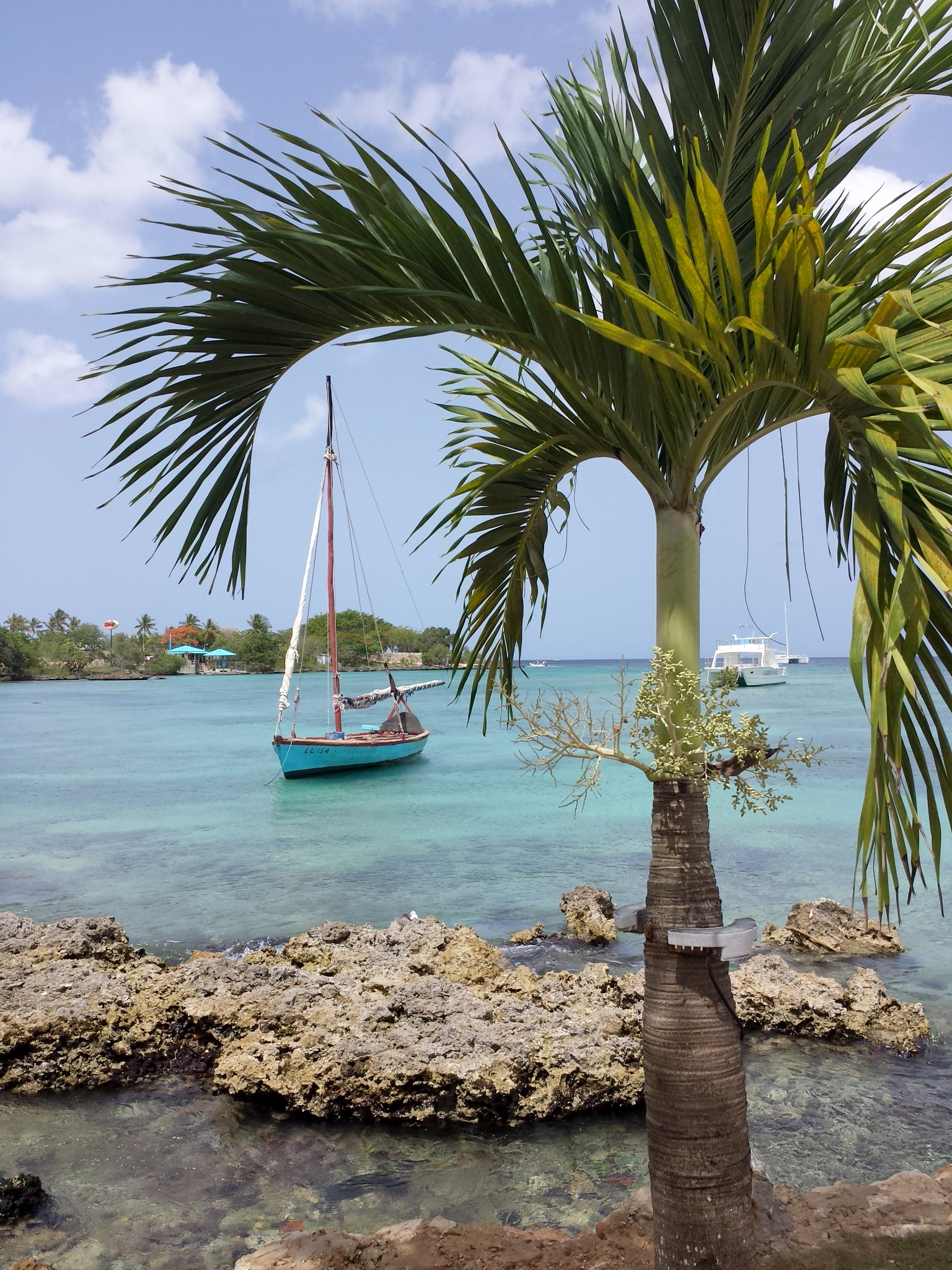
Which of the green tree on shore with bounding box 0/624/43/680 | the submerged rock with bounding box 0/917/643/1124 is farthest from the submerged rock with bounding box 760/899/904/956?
the green tree on shore with bounding box 0/624/43/680

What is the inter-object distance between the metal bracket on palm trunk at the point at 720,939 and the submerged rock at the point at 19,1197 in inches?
134

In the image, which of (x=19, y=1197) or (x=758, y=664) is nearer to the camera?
(x=19, y=1197)

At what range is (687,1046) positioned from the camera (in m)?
2.49

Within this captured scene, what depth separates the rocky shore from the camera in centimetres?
506

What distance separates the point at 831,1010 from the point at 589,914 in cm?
296

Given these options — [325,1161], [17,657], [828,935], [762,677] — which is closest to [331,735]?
[828,935]

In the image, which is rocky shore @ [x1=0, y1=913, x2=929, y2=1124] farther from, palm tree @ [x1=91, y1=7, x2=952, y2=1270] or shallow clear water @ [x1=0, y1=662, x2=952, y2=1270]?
palm tree @ [x1=91, y1=7, x2=952, y2=1270]

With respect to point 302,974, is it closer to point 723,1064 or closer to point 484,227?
point 723,1064

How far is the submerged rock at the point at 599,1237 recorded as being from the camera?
3.34 metres

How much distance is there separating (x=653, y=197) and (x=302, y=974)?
5.35 meters

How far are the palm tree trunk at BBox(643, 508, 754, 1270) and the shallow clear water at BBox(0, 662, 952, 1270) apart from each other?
201 centimetres

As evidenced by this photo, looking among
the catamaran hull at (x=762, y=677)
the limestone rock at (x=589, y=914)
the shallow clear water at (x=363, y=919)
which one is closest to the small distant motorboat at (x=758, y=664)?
the catamaran hull at (x=762, y=677)

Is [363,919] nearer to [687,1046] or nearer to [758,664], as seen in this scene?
[687,1046]

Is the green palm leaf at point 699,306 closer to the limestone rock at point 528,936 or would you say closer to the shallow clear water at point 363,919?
the shallow clear water at point 363,919
